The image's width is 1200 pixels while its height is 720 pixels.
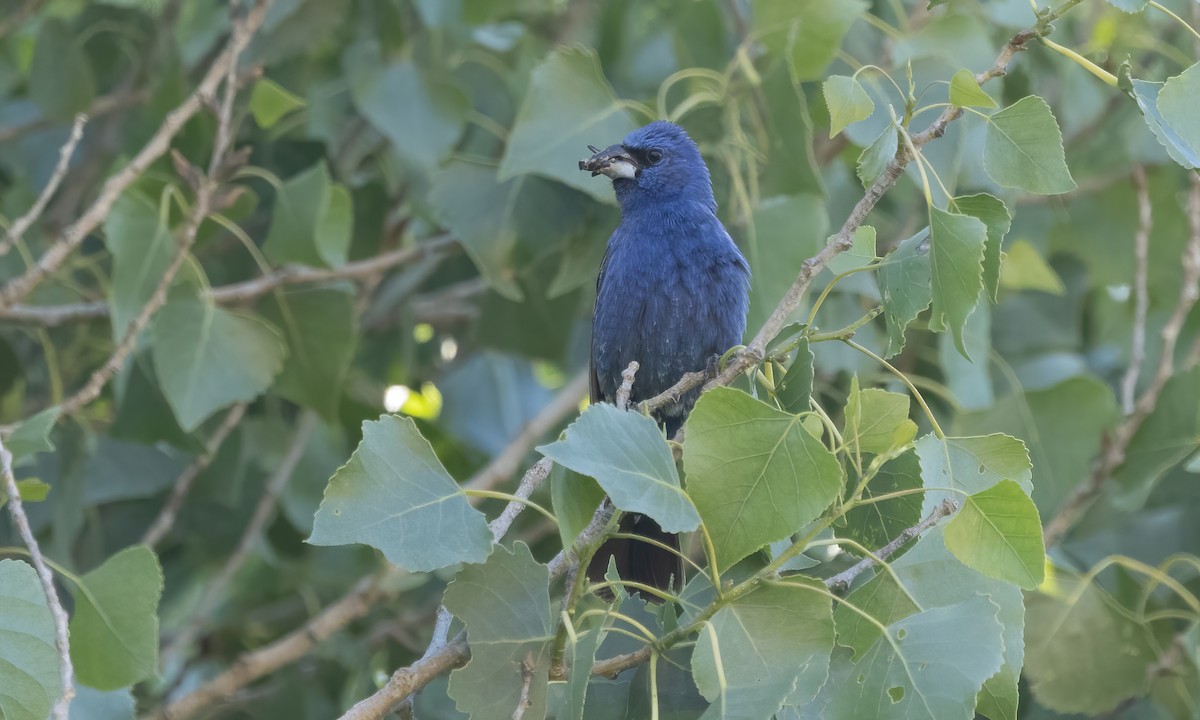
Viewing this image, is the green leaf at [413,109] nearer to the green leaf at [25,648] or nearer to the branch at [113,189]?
the branch at [113,189]

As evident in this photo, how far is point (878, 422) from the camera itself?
2082mm

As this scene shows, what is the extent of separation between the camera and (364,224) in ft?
14.7

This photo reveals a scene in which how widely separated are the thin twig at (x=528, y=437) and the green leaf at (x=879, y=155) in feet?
6.60

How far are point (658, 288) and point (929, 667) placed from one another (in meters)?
2.03

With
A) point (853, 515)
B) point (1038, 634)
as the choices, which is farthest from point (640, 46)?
point (853, 515)

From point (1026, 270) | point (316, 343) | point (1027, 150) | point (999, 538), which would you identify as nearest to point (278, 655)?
point (316, 343)

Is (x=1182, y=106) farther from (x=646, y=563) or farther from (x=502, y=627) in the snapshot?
(x=646, y=563)

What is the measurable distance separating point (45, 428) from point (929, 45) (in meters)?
2.70

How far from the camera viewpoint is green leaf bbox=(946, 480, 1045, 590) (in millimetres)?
1899

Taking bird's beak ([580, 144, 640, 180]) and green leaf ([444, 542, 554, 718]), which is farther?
bird's beak ([580, 144, 640, 180])

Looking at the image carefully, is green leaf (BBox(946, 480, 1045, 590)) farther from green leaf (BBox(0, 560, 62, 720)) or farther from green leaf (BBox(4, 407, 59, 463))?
green leaf (BBox(4, 407, 59, 463))

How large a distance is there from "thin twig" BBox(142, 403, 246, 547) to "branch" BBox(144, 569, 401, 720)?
46 cm

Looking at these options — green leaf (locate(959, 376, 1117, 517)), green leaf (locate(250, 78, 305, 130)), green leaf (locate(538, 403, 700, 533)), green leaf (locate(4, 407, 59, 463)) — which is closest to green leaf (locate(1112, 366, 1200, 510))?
green leaf (locate(959, 376, 1117, 517))

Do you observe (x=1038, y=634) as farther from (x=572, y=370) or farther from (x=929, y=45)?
(x=572, y=370)
